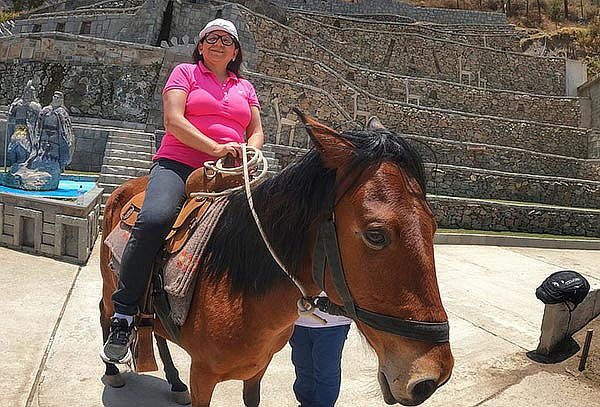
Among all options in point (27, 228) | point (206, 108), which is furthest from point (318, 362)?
point (27, 228)

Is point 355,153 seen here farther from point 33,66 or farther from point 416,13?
point 416,13

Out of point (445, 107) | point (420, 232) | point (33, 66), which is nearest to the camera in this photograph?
point (420, 232)

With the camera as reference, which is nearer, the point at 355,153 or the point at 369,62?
the point at 355,153

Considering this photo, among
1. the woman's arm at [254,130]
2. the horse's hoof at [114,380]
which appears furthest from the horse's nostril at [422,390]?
the horse's hoof at [114,380]

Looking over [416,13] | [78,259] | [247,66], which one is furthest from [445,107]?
[78,259]

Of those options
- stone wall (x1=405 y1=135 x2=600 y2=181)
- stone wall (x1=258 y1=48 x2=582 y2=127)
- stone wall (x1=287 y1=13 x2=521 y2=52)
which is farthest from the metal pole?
stone wall (x1=287 y1=13 x2=521 y2=52)

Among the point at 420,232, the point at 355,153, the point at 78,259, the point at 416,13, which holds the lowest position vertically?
the point at 78,259

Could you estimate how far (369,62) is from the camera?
2534cm

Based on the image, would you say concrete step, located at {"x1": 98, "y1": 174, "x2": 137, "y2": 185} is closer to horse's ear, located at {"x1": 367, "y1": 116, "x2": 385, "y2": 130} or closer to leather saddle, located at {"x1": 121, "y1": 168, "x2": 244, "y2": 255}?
leather saddle, located at {"x1": 121, "y1": 168, "x2": 244, "y2": 255}

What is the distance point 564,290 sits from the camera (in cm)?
470

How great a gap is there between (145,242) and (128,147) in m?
10.4

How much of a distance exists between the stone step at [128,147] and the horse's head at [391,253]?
11165 mm

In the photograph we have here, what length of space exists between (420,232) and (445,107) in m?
21.7

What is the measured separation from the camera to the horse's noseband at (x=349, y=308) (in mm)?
1338
